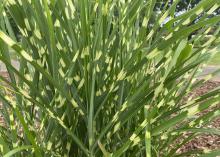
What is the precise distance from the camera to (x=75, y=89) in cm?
121

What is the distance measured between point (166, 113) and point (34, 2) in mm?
565

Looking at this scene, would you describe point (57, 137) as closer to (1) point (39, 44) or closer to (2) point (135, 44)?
(1) point (39, 44)

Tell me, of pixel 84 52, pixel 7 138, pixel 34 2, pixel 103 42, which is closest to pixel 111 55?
pixel 103 42

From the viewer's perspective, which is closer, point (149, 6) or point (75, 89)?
point (75, 89)

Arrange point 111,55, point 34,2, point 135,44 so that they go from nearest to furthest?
point 34,2 < point 111,55 < point 135,44

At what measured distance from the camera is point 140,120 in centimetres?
139

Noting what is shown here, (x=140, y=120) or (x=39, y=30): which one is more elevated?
(x=39, y=30)

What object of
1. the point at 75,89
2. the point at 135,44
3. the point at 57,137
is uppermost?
the point at 135,44

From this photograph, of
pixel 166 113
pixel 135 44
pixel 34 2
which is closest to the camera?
pixel 34 2

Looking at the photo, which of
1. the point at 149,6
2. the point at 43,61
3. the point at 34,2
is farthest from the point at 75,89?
→ the point at 149,6

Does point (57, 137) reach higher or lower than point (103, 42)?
lower

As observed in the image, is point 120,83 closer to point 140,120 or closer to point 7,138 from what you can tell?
point 140,120

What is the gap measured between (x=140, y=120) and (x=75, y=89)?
0.32 metres

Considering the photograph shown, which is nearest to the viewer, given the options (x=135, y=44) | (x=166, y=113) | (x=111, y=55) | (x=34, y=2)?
(x=34, y=2)
